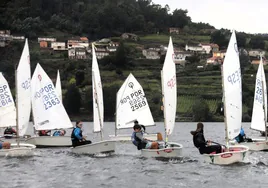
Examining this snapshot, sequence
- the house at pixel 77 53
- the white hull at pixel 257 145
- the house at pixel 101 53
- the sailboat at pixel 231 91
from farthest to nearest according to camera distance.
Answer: the house at pixel 101 53, the house at pixel 77 53, the white hull at pixel 257 145, the sailboat at pixel 231 91

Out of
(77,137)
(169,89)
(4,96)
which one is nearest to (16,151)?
(77,137)

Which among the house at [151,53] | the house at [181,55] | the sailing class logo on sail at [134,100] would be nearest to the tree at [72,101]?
the house at [151,53]

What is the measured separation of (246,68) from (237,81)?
140796 millimetres

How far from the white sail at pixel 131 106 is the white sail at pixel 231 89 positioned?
17626mm

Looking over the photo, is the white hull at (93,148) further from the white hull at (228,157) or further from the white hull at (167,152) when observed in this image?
the white hull at (228,157)

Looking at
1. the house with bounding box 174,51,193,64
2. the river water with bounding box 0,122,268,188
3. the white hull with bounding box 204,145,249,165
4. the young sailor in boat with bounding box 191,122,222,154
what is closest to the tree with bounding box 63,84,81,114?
the house with bounding box 174,51,193,64

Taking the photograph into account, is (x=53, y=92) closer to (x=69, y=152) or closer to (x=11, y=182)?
(x=69, y=152)

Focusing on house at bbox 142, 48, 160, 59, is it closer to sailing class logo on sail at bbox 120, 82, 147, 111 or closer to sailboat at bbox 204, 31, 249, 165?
sailing class logo on sail at bbox 120, 82, 147, 111

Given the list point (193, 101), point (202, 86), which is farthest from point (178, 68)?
point (193, 101)

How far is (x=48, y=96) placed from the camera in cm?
3919

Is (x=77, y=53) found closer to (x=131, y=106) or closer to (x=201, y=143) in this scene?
(x=131, y=106)

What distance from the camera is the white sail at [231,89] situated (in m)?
28.0

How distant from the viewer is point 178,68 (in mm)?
169625

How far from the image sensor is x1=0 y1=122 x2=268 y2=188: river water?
74.6ft
